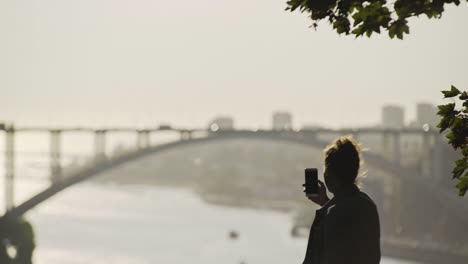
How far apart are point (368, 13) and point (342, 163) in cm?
48

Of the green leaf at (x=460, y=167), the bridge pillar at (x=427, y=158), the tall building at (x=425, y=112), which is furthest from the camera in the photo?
the tall building at (x=425, y=112)

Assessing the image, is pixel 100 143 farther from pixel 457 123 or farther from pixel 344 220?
pixel 344 220

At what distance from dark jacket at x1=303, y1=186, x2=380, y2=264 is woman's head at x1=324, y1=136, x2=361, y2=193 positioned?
1.8 inches

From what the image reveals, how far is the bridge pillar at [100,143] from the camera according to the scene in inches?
1018

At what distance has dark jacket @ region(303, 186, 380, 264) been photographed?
2.04m

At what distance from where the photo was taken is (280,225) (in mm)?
50469

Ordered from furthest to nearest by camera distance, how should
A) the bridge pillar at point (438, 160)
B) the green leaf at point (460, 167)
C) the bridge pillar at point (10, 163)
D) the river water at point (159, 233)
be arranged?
the river water at point (159, 233) → the bridge pillar at point (438, 160) → the bridge pillar at point (10, 163) → the green leaf at point (460, 167)

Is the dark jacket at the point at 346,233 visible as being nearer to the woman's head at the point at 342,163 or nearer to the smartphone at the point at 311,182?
the woman's head at the point at 342,163

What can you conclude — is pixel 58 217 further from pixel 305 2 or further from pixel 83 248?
pixel 305 2

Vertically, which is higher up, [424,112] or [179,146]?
[424,112]

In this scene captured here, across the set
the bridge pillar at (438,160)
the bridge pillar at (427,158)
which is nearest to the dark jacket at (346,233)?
the bridge pillar at (427,158)

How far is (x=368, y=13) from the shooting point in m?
2.41

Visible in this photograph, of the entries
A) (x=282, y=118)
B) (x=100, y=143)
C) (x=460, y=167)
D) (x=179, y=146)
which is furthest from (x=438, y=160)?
(x=460, y=167)

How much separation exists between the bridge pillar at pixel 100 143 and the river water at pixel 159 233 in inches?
209
